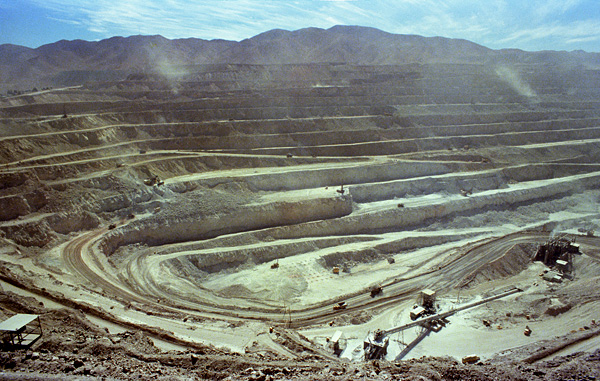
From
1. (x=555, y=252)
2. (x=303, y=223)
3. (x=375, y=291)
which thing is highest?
(x=303, y=223)

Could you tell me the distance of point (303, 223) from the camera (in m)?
30.1

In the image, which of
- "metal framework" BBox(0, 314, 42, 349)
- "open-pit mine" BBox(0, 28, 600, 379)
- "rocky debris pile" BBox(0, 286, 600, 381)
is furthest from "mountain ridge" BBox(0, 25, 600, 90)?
"metal framework" BBox(0, 314, 42, 349)

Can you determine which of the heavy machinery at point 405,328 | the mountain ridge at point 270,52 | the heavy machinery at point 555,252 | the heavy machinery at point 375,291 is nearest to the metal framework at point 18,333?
the heavy machinery at point 405,328


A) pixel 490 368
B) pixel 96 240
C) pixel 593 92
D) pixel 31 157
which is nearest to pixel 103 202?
pixel 96 240

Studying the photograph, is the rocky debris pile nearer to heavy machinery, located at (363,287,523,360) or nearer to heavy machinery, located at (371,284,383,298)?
heavy machinery, located at (363,287,523,360)

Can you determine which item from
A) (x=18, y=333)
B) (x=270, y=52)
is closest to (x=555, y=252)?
(x=18, y=333)

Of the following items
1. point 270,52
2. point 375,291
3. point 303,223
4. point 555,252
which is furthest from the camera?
point 270,52

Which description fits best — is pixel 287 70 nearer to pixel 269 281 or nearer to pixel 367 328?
pixel 269 281

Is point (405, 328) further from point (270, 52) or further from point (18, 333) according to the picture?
point (270, 52)

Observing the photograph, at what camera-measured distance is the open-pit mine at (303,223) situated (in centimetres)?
1575

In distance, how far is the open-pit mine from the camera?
15.8 m

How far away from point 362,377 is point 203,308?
11.0 m

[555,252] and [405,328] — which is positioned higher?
[555,252]

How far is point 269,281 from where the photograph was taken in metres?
23.0
